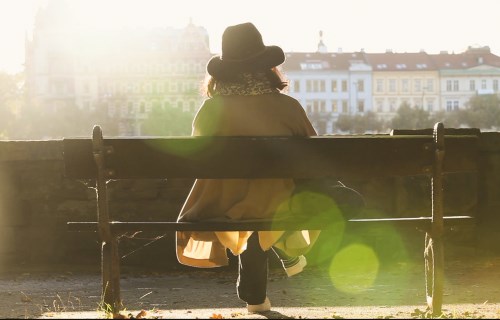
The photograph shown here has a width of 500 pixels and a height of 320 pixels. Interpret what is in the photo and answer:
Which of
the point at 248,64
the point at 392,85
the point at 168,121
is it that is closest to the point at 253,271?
the point at 248,64

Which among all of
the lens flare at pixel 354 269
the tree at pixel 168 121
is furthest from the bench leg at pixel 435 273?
the tree at pixel 168 121

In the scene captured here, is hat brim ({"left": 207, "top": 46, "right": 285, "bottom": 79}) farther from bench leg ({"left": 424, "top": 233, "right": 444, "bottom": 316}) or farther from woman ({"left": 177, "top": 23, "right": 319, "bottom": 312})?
bench leg ({"left": 424, "top": 233, "right": 444, "bottom": 316})

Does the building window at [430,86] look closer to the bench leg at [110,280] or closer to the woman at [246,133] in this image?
the woman at [246,133]

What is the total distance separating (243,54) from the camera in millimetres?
4555

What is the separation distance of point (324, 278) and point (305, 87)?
9808cm

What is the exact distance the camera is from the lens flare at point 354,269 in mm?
6406

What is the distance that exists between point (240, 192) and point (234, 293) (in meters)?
2.06

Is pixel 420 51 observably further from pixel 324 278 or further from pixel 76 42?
pixel 324 278

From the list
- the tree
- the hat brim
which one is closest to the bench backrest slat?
the hat brim

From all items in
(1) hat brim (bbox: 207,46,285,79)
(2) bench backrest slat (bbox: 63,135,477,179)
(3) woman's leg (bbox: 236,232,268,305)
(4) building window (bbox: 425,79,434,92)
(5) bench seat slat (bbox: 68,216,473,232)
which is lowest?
(3) woman's leg (bbox: 236,232,268,305)

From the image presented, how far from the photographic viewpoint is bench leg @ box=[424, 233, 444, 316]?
164 inches

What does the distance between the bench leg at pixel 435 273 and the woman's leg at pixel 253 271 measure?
0.84 metres

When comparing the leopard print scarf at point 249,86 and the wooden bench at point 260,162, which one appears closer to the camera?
the wooden bench at point 260,162

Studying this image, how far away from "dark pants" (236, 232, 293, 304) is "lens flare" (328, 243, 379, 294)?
1.64 meters
